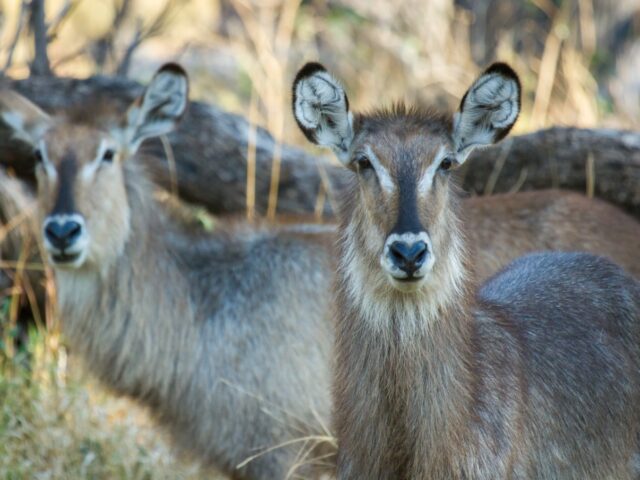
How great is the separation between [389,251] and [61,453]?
2.98 meters

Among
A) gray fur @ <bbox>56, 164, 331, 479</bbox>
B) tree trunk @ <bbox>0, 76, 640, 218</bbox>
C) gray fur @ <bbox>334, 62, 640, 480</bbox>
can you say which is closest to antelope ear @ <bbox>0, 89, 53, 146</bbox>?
gray fur @ <bbox>56, 164, 331, 479</bbox>

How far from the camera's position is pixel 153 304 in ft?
20.5

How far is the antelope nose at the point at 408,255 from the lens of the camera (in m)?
3.95

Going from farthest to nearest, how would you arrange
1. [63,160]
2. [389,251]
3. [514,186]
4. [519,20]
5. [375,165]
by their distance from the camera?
[519,20], [514,186], [63,160], [375,165], [389,251]

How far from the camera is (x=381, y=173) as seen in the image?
4.24 meters

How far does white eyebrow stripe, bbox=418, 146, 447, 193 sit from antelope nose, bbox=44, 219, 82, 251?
2.39 metres

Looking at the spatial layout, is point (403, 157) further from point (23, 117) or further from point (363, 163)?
point (23, 117)

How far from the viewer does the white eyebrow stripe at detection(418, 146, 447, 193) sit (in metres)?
4.18

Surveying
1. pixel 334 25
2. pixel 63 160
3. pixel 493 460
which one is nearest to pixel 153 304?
pixel 63 160

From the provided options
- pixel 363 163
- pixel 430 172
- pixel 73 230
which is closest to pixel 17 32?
pixel 73 230

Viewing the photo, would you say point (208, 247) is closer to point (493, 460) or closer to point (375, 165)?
point (375, 165)

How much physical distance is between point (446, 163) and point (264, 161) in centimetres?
336

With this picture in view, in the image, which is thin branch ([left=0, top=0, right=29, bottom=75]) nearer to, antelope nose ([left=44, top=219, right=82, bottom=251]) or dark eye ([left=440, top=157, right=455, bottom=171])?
antelope nose ([left=44, top=219, right=82, bottom=251])

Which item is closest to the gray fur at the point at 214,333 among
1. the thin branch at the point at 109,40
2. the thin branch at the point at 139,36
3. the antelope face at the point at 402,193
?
the antelope face at the point at 402,193
